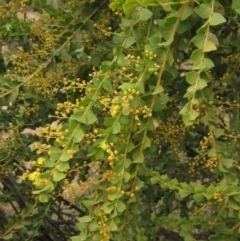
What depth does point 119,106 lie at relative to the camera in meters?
1.06

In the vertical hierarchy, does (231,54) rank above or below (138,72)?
below

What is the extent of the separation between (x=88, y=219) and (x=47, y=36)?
521 mm

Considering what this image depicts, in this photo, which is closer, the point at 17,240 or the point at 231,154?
the point at 231,154

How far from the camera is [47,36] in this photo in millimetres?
1448

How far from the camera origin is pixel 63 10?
1550 millimetres

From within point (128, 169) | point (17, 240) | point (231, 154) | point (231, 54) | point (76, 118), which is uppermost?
point (76, 118)

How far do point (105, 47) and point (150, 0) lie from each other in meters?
0.55

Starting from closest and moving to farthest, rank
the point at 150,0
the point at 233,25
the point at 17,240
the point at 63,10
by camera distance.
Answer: the point at 150,0 → the point at 63,10 → the point at 233,25 → the point at 17,240

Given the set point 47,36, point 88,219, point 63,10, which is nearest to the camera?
point 88,219

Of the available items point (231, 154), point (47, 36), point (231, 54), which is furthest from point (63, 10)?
point (231, 154)

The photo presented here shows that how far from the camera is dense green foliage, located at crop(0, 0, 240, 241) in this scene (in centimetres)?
106

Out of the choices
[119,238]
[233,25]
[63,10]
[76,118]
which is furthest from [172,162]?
[76,118]

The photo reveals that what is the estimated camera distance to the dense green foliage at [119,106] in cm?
106

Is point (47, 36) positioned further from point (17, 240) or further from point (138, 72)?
point (17, 240)
